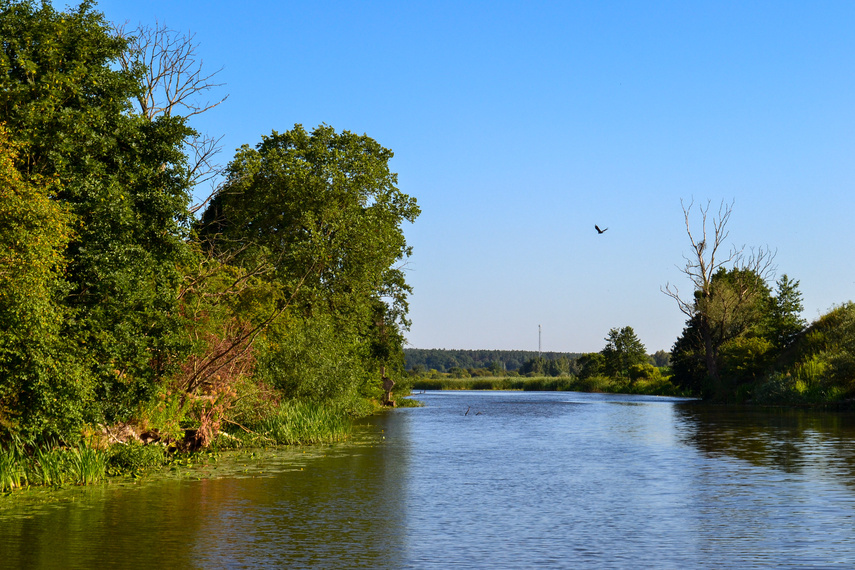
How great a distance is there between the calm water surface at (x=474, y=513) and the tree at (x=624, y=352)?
108411mm

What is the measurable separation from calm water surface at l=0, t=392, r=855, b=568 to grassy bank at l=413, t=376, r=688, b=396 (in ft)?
266

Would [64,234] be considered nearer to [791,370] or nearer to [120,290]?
[120,290]

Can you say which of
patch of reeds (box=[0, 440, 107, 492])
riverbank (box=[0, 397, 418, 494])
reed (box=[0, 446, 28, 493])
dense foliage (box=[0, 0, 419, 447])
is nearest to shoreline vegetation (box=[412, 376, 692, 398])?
riverbank (box=[0, 397, 418, 494])

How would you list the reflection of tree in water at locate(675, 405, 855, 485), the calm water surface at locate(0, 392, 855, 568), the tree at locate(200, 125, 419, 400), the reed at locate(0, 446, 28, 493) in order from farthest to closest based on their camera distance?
the tree at locate(200, 125, 419, 400)
the reflection of tree in water at locate(675, 405, 855, 485)
the reed at locate(0, 446, 28, 493)
the calm water surface at locate(0, 392, 855, 568)

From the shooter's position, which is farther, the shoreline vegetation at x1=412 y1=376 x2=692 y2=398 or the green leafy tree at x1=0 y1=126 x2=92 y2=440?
the shoreline vegetation at x1=412 y1=376 x2=692 y2=398

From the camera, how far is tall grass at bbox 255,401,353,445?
1449 inches

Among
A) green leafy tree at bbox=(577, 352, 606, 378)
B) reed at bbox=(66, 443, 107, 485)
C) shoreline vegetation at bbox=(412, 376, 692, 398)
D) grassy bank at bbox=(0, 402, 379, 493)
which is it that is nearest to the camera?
grassy bank at bbox=(0, 402, 379, 493)

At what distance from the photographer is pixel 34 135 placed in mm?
24031

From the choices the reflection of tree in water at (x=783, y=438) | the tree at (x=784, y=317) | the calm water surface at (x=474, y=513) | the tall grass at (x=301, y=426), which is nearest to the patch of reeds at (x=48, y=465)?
the calm water surface at (x=474, y=513)

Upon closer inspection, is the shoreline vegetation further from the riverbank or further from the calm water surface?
the calm water surface

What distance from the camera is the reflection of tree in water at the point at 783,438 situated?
28.2m

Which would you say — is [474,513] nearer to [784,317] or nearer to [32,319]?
[32,319]

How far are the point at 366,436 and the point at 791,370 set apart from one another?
4231 centimetres

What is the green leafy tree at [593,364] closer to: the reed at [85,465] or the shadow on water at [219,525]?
the shadow on water at [219,525]
